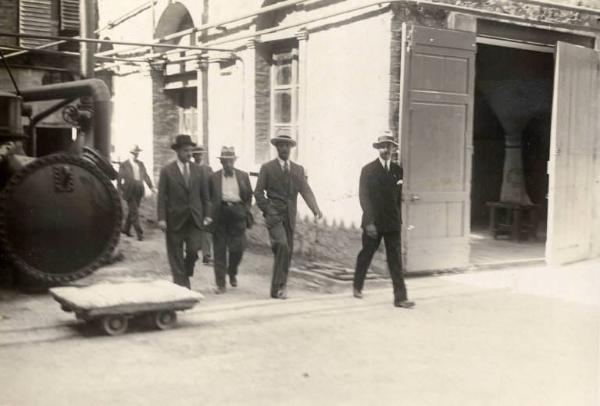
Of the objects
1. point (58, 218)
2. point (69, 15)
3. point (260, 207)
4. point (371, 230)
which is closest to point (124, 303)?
point (58, 218)

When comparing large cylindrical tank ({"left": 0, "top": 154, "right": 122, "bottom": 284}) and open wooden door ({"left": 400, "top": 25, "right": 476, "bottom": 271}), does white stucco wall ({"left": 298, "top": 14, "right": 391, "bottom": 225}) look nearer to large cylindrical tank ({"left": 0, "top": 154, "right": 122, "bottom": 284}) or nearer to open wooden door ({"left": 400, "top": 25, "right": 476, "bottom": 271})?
open wooden door ({"left": 400, "top": 25, "right": 476, "bottom": 271})

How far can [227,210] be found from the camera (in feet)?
27.3

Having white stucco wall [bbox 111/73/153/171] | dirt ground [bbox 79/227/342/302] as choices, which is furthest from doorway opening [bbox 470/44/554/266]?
white stucco wall [bbox 111/73/153/171]

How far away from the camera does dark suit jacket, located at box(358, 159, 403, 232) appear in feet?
24.6

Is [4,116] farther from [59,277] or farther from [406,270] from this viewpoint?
[406,270]

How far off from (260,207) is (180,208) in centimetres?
86

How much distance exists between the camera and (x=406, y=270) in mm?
8992

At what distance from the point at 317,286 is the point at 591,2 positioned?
560 centimetres

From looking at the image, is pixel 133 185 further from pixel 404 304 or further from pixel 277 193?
pixel 404 304

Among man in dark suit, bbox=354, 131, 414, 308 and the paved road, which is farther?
man in dark suit, bbox=354, 131, 414, 308

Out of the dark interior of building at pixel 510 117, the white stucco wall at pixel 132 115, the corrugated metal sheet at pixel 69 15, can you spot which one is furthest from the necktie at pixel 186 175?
the white stucco wall at pixel 132 115

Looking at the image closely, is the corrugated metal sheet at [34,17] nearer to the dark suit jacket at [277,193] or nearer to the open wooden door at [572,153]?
the dark suit jacket at [277,193]

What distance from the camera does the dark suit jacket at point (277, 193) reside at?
7.82 m

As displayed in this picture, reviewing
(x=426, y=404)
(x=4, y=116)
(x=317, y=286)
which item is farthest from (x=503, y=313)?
(x=4, y=116)
